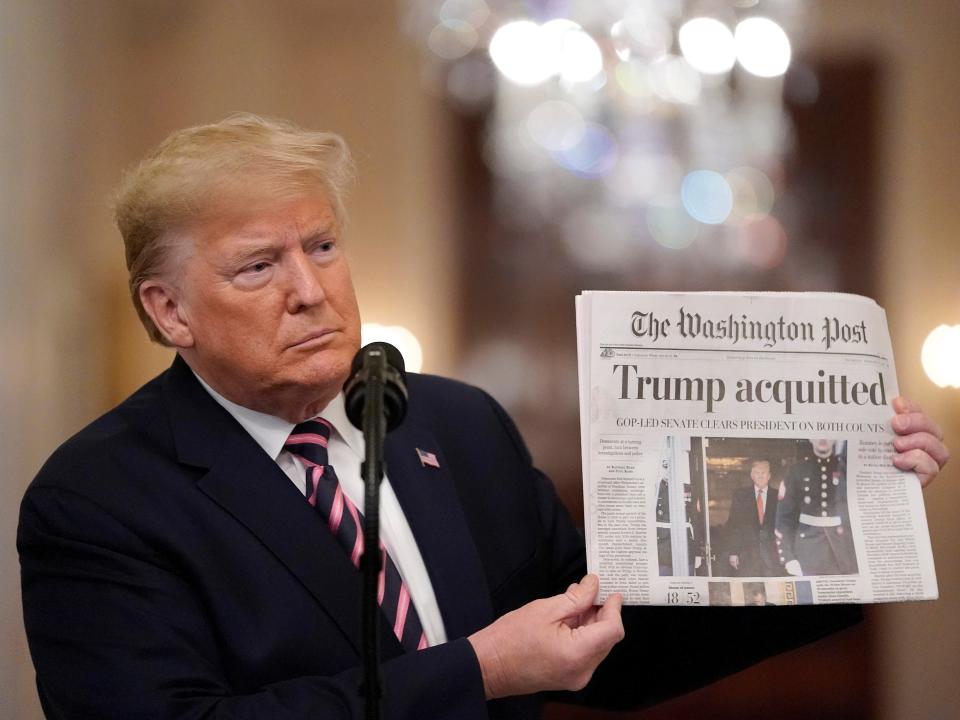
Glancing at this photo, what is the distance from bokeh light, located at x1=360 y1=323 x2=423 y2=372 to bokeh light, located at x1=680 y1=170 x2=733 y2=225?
1.09 metres

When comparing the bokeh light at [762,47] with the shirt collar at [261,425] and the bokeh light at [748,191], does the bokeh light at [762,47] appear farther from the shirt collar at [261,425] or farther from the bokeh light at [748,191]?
the shirt collar at [261,425]

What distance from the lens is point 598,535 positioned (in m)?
1.17

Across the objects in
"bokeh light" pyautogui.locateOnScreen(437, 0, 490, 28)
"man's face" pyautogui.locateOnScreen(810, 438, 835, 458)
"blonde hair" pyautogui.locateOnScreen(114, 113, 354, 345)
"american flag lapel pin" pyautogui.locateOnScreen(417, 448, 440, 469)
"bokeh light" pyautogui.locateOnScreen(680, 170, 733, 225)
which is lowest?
"man's face" pyautogui.locateOnScreen(810, 438, 835, 458)

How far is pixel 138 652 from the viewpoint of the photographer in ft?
3.57

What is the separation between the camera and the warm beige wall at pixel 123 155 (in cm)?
254

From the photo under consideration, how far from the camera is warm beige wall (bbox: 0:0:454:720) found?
254 cm

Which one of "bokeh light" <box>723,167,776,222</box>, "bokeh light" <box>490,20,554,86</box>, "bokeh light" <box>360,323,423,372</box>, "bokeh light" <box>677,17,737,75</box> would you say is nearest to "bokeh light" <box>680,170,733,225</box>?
"bokeh light" <box>723,167,776,222</box>

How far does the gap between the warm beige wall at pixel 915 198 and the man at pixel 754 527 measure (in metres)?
2.49

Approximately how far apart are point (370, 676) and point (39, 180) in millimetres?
2210

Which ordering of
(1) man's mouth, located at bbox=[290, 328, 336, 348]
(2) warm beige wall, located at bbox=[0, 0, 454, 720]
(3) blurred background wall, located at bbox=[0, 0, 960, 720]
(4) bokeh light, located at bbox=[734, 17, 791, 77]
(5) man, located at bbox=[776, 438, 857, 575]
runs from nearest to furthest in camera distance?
1. (5) man, located at bbox=[776, 438, 857, 575]
2. (1) man's mouth, located at bbox=[290, 328, 336, 348]
3. (2) warm beige wall, located at bbox=[0, 0, 454, 720]
4. (3) blurred background wall, located at bbox=[0, 0, 960, 720]
5. (4) bokeh light, located at bbox=[734, 17, 791, 77]

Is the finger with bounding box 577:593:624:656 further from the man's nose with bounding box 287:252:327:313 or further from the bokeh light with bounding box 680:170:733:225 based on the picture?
the bokeh light with bounding box 680:170:733:225

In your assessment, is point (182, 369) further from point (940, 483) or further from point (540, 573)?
point (940, 483)

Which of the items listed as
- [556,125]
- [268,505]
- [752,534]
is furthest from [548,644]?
[556,125]

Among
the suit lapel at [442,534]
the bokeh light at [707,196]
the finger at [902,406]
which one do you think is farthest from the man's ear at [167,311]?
the bokeh light at [707,196]
